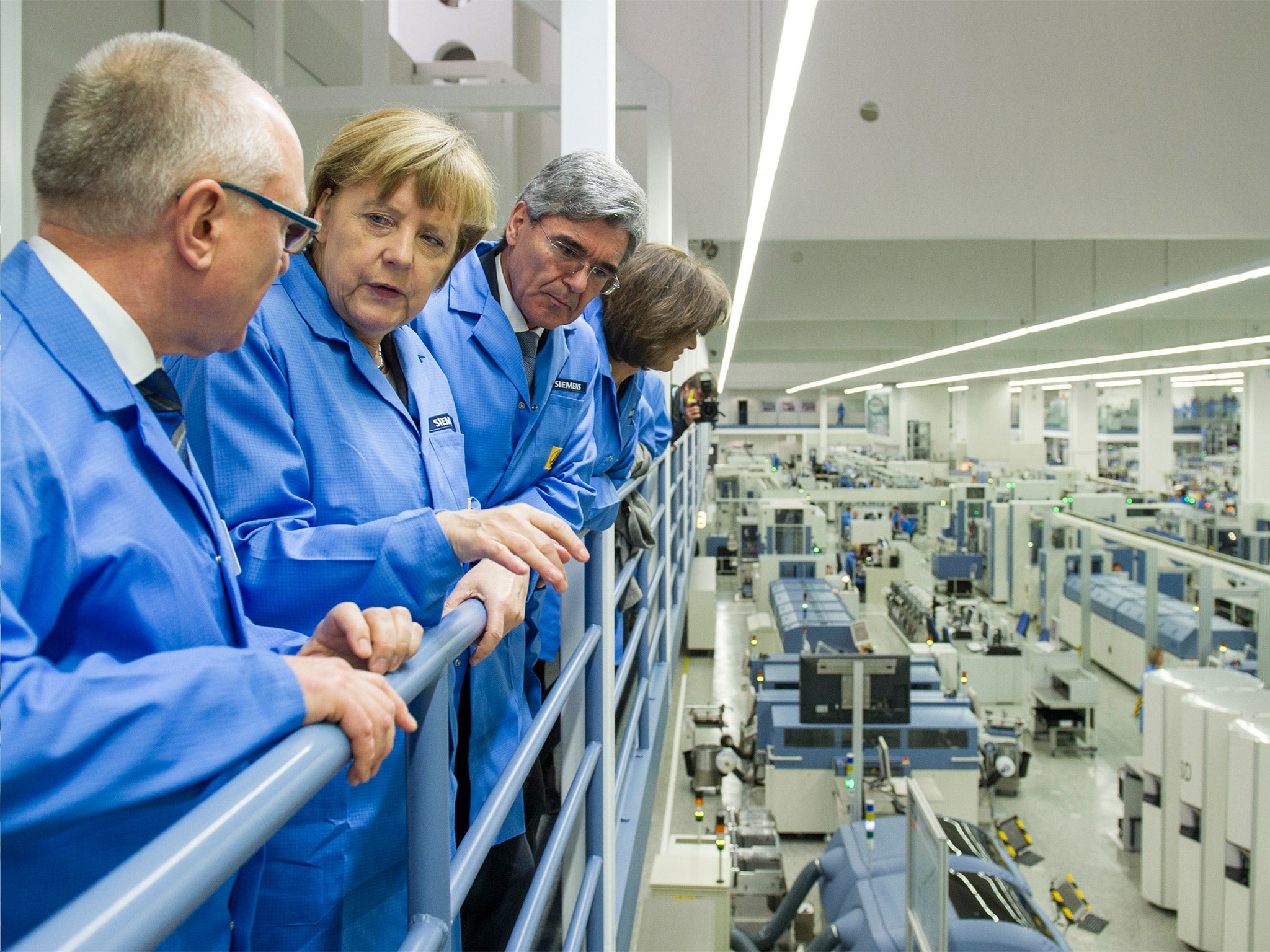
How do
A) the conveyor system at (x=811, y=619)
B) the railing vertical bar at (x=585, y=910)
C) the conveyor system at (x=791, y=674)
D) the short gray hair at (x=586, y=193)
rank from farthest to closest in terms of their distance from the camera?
the conveyor system at (x=811, y=619) → the conveyor system at (x=791, y=674) → the railing vertical bar at (x=585, y=910) → the short gray hair at (x=586, y=193)

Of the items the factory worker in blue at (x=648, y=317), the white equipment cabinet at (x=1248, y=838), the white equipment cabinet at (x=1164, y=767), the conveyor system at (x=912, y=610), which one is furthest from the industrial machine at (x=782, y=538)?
the factory worker in blue at (x=648, y=317)

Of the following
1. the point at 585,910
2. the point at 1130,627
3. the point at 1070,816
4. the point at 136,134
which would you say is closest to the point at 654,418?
the point at 585,910

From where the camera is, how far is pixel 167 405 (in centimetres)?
83

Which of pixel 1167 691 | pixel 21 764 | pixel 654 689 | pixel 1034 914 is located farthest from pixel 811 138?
pixel 21 764

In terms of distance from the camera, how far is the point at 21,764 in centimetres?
51

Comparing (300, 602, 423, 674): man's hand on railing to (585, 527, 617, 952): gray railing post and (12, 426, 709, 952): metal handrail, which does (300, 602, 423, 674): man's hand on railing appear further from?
(585, 527, 617, 952): gray railing post

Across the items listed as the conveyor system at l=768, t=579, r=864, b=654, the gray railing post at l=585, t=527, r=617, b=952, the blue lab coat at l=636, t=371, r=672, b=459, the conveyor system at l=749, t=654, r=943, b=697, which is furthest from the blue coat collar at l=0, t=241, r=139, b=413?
the conveyor system at l=768, t=579, r=864, b=654

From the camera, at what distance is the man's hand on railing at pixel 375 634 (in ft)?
2.59

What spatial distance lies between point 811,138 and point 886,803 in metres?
5.10

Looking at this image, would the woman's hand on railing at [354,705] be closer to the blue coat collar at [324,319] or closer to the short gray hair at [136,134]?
the short gray hair at [136,134]

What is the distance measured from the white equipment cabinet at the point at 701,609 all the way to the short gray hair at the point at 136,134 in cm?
982

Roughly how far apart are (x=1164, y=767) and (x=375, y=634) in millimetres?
7188

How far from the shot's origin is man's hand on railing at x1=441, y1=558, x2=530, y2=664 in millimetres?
1062

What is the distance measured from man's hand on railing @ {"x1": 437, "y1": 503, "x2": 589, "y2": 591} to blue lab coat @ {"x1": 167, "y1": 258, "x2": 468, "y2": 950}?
2 centimetres
